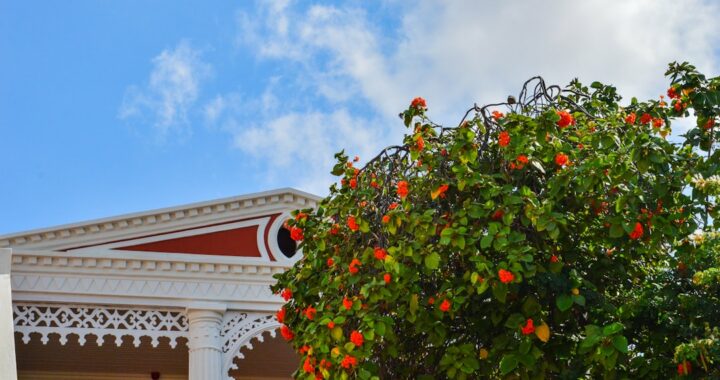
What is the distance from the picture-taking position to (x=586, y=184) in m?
5.42

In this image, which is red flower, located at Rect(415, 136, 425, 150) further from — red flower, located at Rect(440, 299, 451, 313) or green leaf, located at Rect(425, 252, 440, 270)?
red flower, located at Rect(440, 299, 451, 313)

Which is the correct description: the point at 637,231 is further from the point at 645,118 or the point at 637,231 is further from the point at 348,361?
the point at 348,361

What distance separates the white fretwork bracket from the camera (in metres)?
12.3

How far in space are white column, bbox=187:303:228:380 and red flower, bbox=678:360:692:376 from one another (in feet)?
24.9

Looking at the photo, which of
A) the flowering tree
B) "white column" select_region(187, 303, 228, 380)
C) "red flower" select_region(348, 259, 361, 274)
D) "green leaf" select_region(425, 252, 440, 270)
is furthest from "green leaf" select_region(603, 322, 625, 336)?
"white column" select_region(187, 303, 228, 380)

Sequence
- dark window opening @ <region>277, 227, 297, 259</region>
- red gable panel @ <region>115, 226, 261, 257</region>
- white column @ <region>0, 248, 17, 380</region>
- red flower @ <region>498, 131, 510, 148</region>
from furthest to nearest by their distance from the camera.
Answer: dark window opening @ <region>277, 227, 297, 259</region> < red gable panel @ <region>115, 226, 261, 257</region> < white column @ <region>0, 248, 17, 380</region> < red flower @ <region>498, 131, 510, 148</region>

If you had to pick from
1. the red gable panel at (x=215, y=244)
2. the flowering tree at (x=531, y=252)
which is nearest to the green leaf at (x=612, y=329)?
the flowering tree at (x=531, y=252)

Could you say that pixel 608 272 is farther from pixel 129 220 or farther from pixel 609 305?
pixel 129 220

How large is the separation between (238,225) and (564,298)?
322 inches

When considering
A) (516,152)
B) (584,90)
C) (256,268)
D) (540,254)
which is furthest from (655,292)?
(256,268)

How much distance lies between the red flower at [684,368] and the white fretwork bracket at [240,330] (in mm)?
7619

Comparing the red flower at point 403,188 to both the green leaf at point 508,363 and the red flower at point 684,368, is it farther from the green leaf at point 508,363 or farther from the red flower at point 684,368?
the red flower at point 684,368

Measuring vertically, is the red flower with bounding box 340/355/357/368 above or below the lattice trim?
below

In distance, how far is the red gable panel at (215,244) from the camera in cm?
1270
